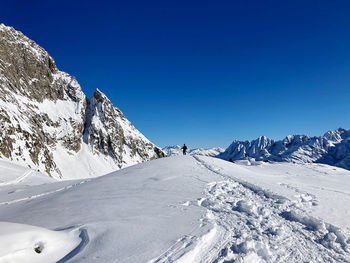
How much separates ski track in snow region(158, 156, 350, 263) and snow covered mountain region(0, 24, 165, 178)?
231 feet

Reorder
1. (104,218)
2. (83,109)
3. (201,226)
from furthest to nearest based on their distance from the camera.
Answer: (83,109) → (104,218) → (201,226)

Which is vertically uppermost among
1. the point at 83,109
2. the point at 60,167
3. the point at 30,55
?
the point at 30,55

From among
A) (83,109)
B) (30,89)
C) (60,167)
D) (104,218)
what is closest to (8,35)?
(30,89)

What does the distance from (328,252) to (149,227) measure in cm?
444

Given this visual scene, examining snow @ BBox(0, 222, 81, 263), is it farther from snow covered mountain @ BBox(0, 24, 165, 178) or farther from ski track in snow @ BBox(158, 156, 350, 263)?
snow covered mountain @ BBox(0, 24, 165, 178)

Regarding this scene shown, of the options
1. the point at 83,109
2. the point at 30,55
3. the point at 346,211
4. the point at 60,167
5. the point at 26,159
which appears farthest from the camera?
the point at 83,109

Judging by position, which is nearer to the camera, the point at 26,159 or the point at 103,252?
the point at 103,252

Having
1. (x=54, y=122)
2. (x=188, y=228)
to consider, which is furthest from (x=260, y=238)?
(x=54, y=122)

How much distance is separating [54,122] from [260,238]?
410 feet

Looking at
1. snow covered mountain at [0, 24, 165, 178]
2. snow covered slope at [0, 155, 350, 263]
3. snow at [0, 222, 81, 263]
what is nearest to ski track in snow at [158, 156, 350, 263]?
snow covered slope at [0, 155, 350, 263]

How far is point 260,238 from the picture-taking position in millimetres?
5250

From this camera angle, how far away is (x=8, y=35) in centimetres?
10612

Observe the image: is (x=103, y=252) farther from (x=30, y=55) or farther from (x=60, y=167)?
(x=30, y=55)

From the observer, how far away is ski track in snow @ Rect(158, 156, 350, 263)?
452 centimetres
